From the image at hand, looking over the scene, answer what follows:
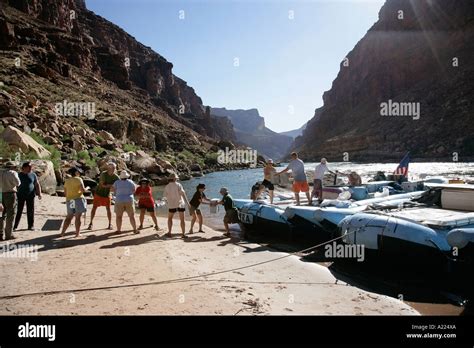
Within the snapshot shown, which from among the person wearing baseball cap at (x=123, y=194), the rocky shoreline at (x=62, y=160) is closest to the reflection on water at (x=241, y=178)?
the rocky shoreline at (x=62, y=160)

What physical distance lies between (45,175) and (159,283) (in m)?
12.9

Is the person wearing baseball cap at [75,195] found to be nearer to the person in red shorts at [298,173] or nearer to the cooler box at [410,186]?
the person in red shorts at [298,173]

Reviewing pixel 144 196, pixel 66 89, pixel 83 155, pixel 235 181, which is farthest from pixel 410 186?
pixel 66 89

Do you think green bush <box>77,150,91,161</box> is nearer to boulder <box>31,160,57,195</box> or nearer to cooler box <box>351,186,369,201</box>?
boulder <box>31,160,57,195</box>

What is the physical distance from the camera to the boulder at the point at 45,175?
15.5 metres

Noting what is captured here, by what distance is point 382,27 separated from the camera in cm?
14100

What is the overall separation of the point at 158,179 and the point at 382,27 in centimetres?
14136

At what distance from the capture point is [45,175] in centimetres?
1600

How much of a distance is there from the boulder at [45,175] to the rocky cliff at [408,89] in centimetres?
7495

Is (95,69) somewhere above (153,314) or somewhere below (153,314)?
above

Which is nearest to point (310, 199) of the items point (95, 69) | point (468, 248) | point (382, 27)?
point (468, 248)

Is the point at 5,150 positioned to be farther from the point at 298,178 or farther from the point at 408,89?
the point at 408,89

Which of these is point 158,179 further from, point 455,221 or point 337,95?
point 337,95

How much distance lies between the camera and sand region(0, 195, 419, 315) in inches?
185
